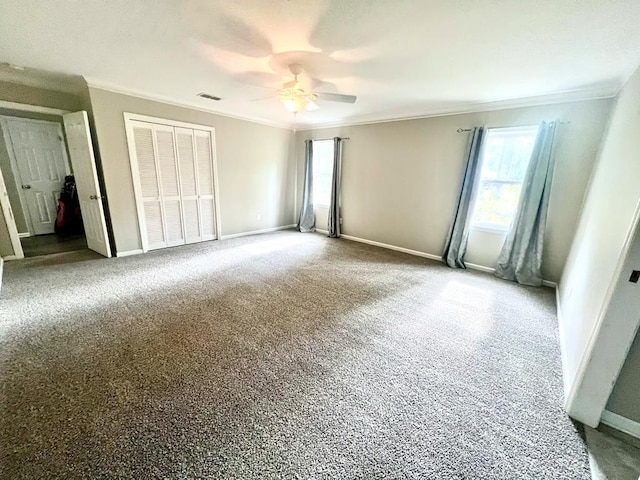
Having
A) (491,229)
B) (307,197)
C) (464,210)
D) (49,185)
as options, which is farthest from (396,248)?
(49,185)

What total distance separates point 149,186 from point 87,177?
2.50 ft

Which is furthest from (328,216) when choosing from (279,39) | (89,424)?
(89,424)

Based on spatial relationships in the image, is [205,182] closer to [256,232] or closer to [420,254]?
[256,232]

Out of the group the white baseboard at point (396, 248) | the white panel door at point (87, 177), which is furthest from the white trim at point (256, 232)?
the white panel door at point (87, 177)

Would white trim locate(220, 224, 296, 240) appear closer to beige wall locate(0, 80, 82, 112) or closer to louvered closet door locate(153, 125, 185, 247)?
louvered closet door locate(153, 125, 185, 247)

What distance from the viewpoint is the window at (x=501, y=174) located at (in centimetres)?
349

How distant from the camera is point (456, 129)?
393cm

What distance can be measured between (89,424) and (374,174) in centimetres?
485

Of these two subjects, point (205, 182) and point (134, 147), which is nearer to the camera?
Result: point (134, 147)

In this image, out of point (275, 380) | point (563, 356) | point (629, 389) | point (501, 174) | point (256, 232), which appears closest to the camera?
point (629, 389)

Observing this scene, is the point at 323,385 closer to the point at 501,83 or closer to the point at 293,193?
the point at 501,83

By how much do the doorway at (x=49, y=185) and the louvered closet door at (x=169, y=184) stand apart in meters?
0.84

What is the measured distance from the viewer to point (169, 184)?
14.3 feet

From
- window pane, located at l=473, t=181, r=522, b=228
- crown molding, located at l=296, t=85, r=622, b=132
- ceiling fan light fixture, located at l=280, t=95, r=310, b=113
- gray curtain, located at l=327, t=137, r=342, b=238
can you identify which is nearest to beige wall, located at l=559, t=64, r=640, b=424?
crown molding, located at l=296, t=85, r=622, b=132
